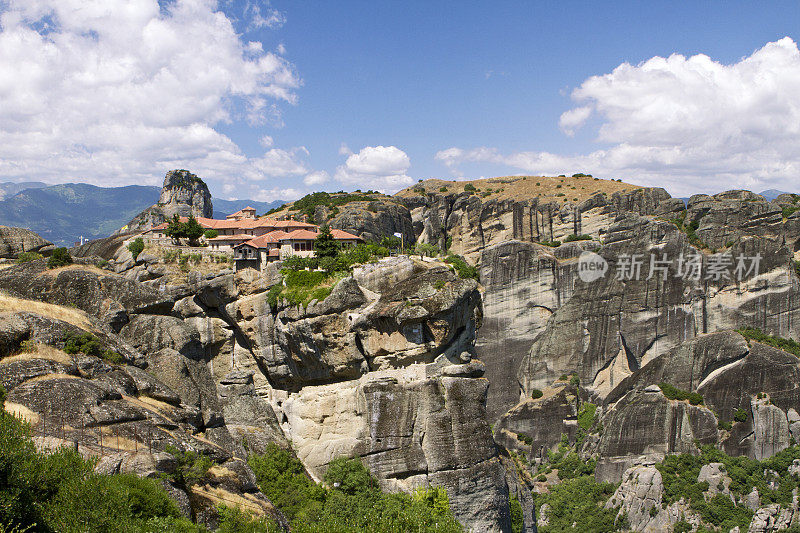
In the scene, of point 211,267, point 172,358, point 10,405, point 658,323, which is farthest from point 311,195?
point 10,405

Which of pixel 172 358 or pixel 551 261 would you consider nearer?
pixel 172 358

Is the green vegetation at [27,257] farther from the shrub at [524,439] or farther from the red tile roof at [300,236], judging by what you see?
the shrub at [524,439]

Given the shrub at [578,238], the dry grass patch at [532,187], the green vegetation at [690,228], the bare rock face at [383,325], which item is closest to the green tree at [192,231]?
the bare rock face at [383,325]

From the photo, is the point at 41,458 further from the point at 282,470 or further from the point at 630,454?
the point at 630,454

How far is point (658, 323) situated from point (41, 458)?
72367mm

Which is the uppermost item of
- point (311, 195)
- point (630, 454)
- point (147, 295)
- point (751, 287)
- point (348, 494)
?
point (311, 195)

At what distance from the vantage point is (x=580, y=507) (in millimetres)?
59250

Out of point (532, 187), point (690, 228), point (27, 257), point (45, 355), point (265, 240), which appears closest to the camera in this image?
point (45, 355)

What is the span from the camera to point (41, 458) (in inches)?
730

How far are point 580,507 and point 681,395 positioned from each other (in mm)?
16078

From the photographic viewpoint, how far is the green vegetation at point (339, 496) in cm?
3006

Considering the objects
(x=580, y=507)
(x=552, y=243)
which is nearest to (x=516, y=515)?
(x=580, y=507)

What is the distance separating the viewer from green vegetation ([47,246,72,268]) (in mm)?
40000

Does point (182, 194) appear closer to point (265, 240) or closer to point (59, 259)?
point (265, 240)
